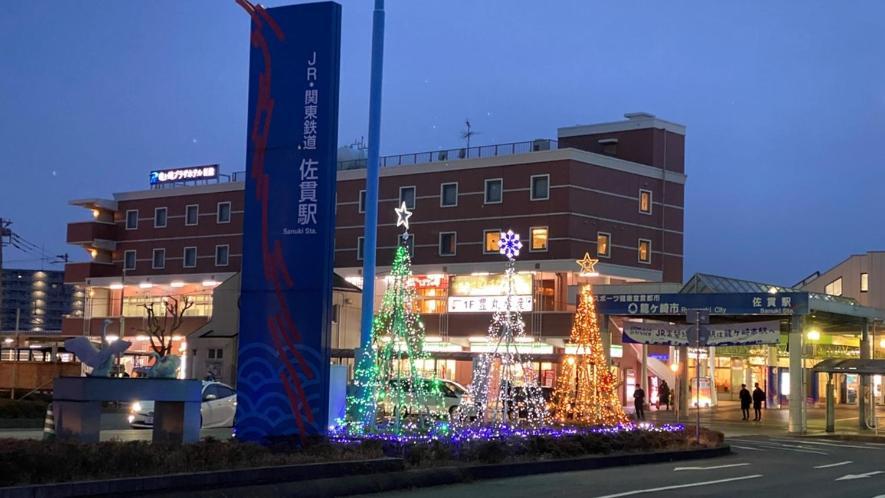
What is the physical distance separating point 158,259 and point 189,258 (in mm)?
2854

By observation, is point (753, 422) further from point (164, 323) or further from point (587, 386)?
point (164, 323)

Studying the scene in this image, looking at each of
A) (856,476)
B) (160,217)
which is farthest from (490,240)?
(856,476)

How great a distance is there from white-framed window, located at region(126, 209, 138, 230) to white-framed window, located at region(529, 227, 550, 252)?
94.0 ft

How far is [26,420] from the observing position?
29797 mm

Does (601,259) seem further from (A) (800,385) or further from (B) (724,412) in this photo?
(A) (800,385)

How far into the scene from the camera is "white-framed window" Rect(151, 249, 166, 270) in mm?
71625

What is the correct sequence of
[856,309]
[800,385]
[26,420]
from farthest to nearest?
[856,309] → [800,385] → [26,420]

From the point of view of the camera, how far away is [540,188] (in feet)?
191

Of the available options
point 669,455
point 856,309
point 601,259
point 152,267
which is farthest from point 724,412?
point 152,267

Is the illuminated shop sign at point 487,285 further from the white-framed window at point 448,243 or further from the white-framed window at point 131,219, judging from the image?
the white-framed window at point 131,219

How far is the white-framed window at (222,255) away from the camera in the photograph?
68375mm

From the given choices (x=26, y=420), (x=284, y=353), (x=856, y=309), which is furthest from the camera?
(x=856, y=309)

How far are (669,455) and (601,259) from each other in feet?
117

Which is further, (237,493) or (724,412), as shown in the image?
(724,412)
